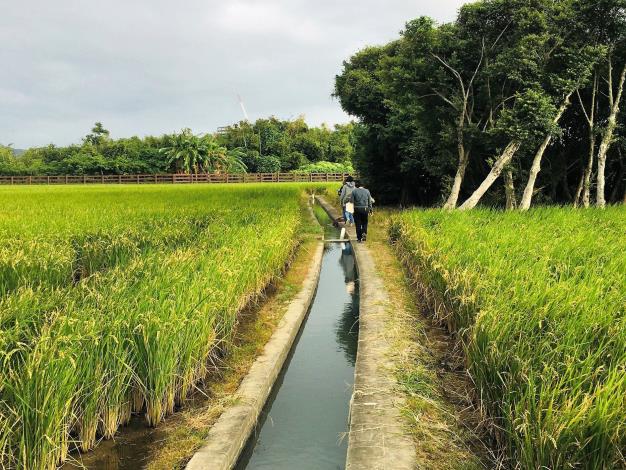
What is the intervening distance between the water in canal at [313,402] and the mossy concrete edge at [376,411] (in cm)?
28

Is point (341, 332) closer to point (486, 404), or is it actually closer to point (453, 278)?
point (453, 278)

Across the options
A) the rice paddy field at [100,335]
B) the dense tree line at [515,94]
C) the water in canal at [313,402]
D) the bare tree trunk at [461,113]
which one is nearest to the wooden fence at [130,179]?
the dense tree line at [515,94]

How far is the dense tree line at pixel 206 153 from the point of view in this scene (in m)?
49.4

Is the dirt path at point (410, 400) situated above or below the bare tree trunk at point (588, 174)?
below

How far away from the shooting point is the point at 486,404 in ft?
9.62

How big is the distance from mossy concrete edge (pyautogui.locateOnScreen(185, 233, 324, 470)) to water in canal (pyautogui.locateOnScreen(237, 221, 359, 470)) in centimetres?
12

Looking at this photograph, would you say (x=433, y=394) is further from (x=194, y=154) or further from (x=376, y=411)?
(x=194, y=154)

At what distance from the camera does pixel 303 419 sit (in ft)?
11.8

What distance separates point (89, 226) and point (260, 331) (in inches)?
182

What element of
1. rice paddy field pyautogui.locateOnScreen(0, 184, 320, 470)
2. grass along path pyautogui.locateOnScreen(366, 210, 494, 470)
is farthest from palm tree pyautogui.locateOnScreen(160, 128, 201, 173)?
grass along path pyautogui.locateOnScreen(366, 210, 494, 470)

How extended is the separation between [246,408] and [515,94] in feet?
39.6

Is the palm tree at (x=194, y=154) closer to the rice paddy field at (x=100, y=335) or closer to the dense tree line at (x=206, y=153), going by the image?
the dense tree line at (x=206, y=153)

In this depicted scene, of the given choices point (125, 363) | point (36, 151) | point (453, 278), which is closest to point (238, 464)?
point (125, 363)

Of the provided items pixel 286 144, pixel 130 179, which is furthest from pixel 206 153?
pixel 286 144
